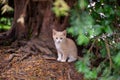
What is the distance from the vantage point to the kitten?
4.41 metres

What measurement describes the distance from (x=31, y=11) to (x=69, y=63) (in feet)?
3.36

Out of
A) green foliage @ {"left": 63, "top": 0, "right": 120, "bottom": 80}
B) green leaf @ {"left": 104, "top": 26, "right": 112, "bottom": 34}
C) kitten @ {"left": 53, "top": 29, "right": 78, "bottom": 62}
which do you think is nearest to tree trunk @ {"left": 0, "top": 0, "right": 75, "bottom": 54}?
kitten @ {"left": 53, "top": 29, "right": 78, "bottom": 62}

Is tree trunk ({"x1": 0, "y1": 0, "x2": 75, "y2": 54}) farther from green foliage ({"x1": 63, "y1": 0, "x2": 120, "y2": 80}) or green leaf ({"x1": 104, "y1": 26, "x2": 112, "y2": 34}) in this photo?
green leaf ({"x1": 104, "y1": 26, "x2": 112, "y2": 34})

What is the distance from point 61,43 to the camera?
4.44 meters

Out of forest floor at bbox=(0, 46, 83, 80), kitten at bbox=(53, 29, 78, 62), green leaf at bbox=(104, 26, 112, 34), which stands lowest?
forest floor at bbox=(0, 46, 83, 80)

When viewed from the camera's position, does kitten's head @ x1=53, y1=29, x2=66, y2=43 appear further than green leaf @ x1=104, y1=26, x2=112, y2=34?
Yes

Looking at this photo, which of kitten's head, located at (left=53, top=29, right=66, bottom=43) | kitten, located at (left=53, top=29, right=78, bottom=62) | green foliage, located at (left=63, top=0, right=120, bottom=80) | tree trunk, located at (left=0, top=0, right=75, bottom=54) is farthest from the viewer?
tree trunk, located at (left=0, top=0, right=75, bottom=54)

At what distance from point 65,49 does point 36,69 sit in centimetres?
52

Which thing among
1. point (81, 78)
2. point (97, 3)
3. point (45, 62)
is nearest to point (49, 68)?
point (45, 62)

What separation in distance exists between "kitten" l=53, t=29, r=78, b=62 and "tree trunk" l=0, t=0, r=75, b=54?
0.20 m

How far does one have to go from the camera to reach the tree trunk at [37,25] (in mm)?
4594

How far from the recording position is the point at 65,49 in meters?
4.55

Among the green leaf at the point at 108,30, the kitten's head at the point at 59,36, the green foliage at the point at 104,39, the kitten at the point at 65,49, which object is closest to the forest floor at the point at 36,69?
the kitten at the point at 65,49

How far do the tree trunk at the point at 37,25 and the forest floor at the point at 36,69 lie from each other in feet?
0.68
